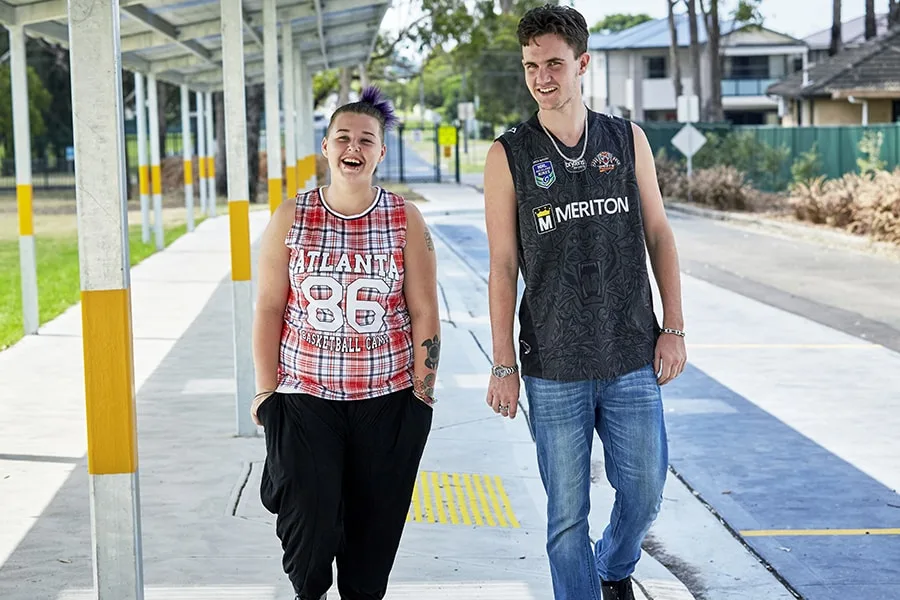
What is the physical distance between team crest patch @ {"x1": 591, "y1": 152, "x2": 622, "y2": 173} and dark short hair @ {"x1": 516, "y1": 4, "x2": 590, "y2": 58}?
1.10 ft

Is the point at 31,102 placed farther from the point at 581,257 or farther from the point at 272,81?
the point at 581,257

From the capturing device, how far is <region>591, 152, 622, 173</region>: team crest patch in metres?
4.72

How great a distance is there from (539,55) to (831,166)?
3290cm

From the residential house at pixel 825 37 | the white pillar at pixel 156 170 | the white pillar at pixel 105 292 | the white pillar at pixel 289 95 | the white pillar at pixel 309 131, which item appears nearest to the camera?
the white pillar at pixel 105 292

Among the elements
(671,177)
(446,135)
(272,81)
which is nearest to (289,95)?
(272,81)

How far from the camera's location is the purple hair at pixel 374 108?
4875 mm

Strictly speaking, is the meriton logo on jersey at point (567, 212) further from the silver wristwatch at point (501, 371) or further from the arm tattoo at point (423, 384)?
the arm tattoo at point (423, 384)

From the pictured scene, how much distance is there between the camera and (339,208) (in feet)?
15.8

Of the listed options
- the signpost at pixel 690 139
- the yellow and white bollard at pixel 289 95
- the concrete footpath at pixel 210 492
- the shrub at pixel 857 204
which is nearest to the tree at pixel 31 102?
the signpost at pixel 690 139

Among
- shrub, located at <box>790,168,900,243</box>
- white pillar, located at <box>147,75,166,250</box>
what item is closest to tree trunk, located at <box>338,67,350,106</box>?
shrub, located at <box>790,168,900,243</box>

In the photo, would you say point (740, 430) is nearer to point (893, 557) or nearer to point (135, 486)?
point (893, 557)

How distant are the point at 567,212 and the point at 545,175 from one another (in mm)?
141

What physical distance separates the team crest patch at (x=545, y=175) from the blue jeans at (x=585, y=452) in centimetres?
63

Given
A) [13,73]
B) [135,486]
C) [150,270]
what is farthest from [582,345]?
[150,270]
